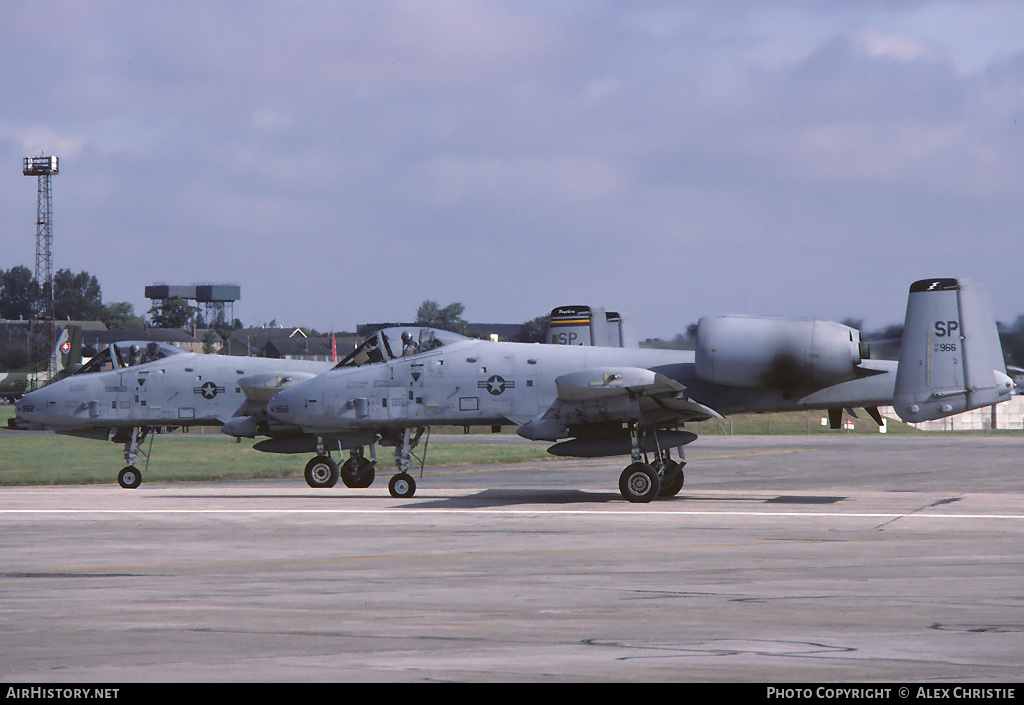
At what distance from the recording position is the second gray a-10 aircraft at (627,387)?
69.1ft

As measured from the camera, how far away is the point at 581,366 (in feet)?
78.1

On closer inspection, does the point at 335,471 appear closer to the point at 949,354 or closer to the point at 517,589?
the point at 949,354

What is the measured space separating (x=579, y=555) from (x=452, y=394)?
35.6 feet

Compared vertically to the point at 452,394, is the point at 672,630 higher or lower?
lower

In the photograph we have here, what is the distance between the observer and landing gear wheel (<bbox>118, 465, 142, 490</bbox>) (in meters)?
28.8

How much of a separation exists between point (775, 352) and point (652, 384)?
258 centimetres

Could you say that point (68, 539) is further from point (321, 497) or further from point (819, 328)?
point (819, 328)

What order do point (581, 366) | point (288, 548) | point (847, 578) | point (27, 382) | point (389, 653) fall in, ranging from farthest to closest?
point (27, 382), point (581, 366), point (288, 548), point (847, 578), point (389, 653)

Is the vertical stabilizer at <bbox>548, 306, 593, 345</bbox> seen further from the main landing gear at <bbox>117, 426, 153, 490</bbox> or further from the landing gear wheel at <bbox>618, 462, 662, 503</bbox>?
the main landing gear at <bbox>117, 426, 153, 490</bbox>

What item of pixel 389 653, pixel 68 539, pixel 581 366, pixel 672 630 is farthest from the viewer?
pixel 581 366

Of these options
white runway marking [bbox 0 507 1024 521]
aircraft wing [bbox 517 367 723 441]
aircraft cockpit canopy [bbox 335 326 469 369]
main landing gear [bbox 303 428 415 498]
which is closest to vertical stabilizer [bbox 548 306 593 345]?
main landing gear [bbox 303 428 415 498]

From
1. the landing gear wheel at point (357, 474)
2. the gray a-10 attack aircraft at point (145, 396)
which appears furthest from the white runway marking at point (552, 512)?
the gray a-10 attack aircraft at point (145, 396)

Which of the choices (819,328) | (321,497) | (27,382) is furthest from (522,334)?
(27,382)

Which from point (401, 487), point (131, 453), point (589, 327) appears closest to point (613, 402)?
point (401, 487)
